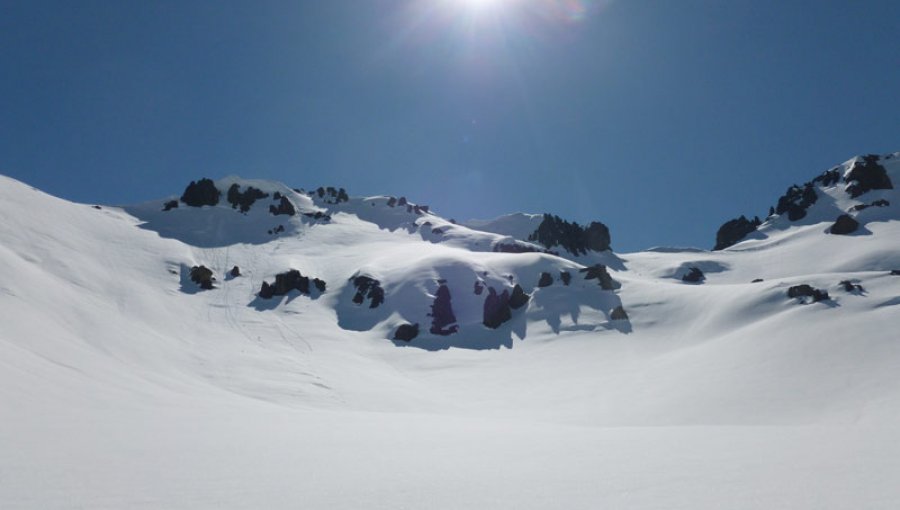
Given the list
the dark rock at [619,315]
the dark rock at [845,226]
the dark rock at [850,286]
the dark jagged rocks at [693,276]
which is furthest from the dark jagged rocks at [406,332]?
the dark rock at [845,226]

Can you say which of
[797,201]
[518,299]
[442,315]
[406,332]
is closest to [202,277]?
[406,332]

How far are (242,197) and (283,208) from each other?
9200 millimetres

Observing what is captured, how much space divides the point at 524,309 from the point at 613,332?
450 inches

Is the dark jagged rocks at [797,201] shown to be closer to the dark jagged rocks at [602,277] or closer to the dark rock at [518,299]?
the dark jagged rocks at [602,277]

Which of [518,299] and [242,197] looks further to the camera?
[242,197]

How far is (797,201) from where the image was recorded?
395 ft

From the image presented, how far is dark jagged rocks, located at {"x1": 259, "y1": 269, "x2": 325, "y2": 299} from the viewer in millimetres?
53562

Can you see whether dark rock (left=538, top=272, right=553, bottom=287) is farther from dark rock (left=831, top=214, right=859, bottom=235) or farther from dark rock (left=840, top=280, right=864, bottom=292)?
dark rock (left=831, top=214, right=859, bottom=235)

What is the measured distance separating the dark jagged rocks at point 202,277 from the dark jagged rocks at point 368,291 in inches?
617

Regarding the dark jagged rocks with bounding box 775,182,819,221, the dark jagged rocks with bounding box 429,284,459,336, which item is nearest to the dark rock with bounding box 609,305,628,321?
the dark jagged rocks with bounding box 429,284,459,336

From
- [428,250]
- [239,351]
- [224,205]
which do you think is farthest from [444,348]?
[224,205]

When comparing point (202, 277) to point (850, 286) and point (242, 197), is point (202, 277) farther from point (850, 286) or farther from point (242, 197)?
point (850, 286)

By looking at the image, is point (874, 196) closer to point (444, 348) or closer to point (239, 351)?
point (444, 348)

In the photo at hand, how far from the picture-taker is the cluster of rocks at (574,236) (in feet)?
326
